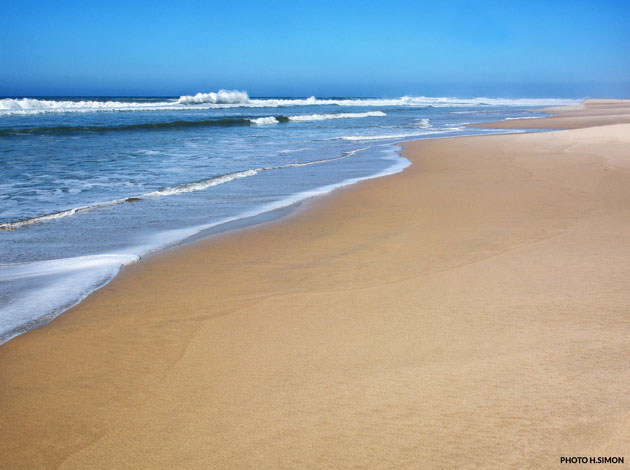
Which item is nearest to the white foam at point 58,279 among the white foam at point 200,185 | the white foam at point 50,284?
A: the white foam at point 50,284

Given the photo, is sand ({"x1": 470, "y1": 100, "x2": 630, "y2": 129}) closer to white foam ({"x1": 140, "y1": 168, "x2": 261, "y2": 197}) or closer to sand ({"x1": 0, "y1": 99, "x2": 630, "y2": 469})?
white foam ({"x1": 140, "y1": 168, "x2": 261, "y2": 197})

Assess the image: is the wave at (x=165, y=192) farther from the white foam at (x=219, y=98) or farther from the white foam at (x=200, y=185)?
the white foam at (x=219, y=98)

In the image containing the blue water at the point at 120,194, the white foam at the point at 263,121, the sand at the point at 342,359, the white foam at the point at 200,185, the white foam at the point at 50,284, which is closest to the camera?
the sand at the point at 342,359

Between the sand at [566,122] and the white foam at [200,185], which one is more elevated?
the sand at [566,122]

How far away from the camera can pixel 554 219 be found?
528 cm

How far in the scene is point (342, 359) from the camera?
249 cm

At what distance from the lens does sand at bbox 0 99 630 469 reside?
189cm

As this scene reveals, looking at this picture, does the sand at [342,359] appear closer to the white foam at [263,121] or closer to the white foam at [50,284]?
the white foam at [50,284]

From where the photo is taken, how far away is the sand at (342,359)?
189cm

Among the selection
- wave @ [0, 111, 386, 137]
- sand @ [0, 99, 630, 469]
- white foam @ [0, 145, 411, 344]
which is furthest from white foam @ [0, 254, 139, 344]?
wave @ [0, 111, 386, 137]

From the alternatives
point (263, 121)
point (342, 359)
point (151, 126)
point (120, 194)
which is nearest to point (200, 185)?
point (120, 194)

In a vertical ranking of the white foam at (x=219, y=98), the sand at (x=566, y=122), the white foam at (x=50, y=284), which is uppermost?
the white foam at (x=219, y=98)

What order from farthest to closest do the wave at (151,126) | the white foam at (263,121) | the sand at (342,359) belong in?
the white foam at (263,121), the wave at (151,126), the sand at (342,359)

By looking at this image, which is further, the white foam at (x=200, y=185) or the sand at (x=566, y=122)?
the sand at (x=566, y=122)
